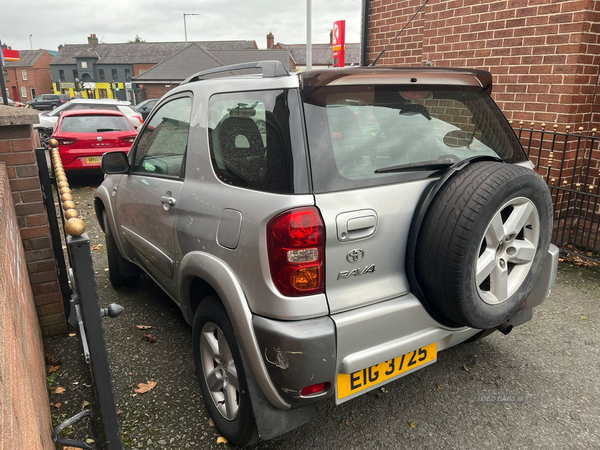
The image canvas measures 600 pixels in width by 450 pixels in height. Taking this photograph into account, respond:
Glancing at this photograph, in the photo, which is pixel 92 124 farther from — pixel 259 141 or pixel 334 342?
pixel 334 342

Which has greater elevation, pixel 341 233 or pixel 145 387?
pixel 341 233

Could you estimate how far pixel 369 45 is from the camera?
786 cm

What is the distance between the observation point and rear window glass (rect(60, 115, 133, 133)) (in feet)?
31.1

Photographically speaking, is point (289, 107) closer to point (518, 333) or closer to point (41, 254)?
point (41, 254)

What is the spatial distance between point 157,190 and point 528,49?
456 cm

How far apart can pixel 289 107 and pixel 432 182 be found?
2.66 feet

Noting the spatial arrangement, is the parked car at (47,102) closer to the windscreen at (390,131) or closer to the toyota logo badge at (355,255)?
the windscreen at (390,131)

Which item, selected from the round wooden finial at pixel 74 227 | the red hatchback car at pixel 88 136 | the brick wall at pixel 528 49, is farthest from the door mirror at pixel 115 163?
the red hatchback car at pixel 88 136

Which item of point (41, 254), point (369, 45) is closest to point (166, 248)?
point (41, 254)

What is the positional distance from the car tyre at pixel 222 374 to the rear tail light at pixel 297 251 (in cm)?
49

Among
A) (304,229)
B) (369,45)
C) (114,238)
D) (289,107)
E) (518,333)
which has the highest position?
(369,45)

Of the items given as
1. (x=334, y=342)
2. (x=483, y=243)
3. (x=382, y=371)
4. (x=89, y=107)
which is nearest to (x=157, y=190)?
(x=334, y=342)

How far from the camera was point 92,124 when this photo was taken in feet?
31.6

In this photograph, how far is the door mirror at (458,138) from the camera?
8.34 feet
